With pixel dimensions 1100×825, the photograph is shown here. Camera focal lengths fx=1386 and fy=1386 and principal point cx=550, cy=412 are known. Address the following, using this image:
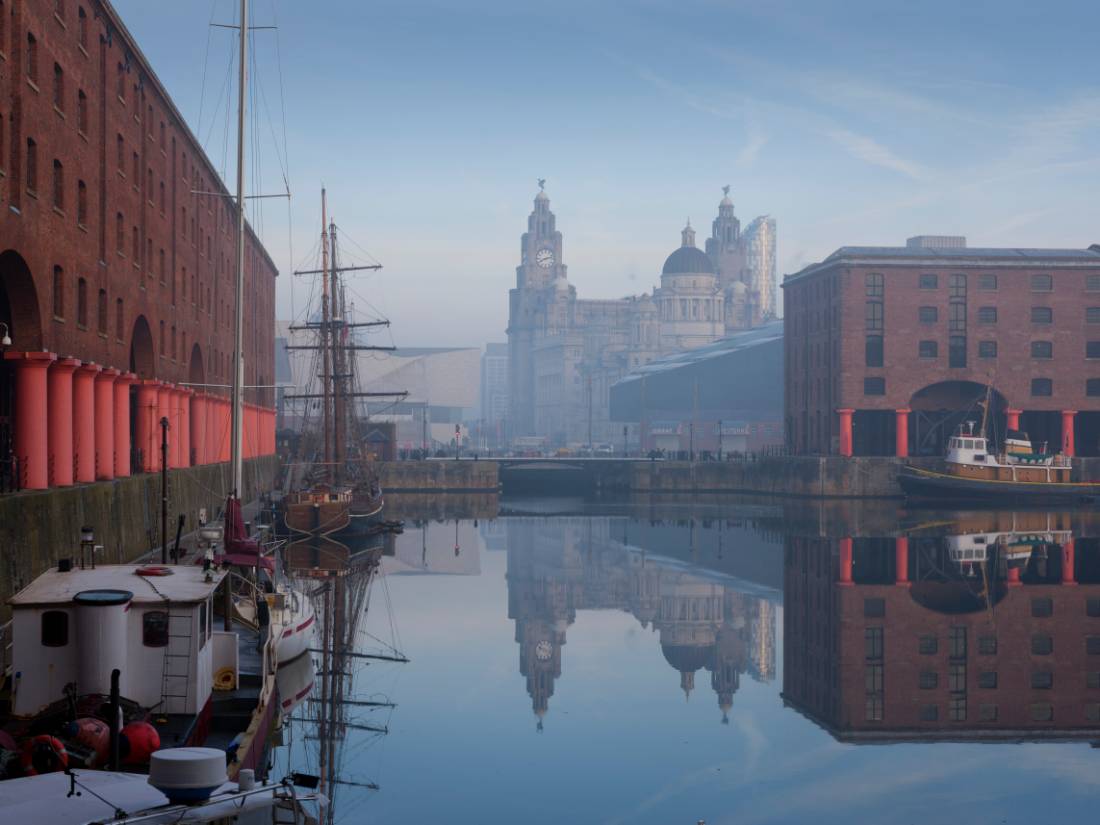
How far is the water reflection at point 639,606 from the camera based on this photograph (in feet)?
107

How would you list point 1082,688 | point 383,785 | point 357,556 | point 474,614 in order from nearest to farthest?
point 383,785 < point 1082,688 < point 474,614 < point 357,556

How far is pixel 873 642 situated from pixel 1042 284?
7218cm

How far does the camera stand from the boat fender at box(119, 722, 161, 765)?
17422 millimetres

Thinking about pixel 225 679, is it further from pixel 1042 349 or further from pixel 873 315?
pixel 1042 349

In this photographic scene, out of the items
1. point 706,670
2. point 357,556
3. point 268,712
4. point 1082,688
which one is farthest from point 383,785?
point 357,556

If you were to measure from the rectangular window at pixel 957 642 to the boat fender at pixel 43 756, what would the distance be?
23459 mm

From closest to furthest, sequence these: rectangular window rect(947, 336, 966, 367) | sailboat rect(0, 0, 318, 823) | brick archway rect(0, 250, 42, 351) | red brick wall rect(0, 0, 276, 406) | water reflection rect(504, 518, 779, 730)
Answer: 1. sailboat rect(0, 0, 318, 823)
2. water reflection rect(504, 518, 779, 730)
3. red brick wall rect(0, 0, 276, 406)
4. brick archway rect(0, 250, 42, 351)
5. rectangular window rect(947, 336, 966, 367)

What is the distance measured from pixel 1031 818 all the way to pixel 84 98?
109 feet

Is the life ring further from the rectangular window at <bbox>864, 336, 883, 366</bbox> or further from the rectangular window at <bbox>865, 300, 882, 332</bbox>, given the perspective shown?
the rectangular window at <bbox>865, 300, 882, 332</bbox>

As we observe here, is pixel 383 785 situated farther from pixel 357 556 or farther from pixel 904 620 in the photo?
pixel 357 556

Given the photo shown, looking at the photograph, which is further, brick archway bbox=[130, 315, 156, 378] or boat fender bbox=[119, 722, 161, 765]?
brick archway bbox=[130, 315, 156, 378]

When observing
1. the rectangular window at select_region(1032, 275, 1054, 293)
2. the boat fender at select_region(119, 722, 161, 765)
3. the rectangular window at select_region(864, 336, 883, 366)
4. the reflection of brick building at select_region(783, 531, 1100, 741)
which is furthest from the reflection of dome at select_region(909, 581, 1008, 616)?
the rectangular window at select_region(1032, 275, 1054, 293)

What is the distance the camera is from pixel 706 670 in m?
32.2

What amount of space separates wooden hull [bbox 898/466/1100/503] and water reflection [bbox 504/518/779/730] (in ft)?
101
